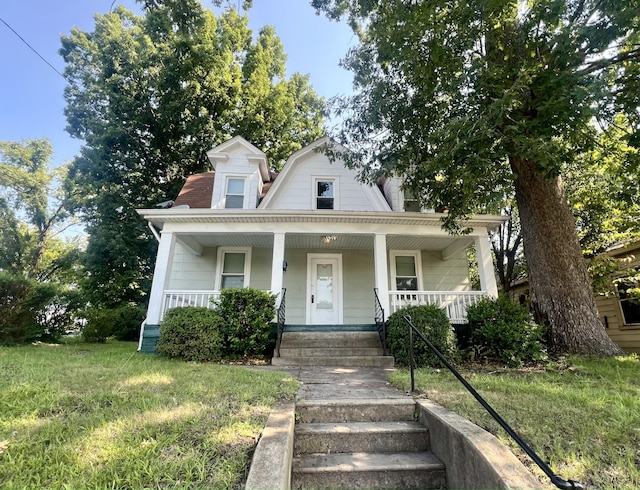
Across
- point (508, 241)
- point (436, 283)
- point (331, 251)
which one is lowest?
point (436, 283)

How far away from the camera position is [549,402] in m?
3.16

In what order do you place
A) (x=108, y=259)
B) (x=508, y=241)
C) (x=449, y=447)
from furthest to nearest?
(x=508, y=241), (x=108, y=259), (x=449, y=447)

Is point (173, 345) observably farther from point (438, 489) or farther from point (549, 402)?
point (549, 402)

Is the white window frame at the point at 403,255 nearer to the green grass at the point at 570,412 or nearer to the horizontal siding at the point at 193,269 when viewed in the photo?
the green grass at the point at 570,412

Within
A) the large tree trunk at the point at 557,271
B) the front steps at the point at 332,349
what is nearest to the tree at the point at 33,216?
the front steps at the point at 332,349

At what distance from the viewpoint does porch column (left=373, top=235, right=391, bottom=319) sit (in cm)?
777

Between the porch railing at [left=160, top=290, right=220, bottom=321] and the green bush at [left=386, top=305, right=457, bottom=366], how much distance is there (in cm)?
465

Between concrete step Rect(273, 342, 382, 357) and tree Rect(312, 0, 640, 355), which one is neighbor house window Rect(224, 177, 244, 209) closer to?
tree Rect(312, 0, 640, 355)

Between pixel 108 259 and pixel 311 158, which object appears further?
pixel 108 259

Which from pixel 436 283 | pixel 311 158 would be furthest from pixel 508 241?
pixel 311 158

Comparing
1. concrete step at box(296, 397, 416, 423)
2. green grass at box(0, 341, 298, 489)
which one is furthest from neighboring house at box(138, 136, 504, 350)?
concrete step at box(296, 397, 416, 423)

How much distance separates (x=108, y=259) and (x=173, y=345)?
9.62 m

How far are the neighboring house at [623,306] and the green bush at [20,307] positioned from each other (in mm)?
16231

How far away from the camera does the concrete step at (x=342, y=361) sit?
630 cm
